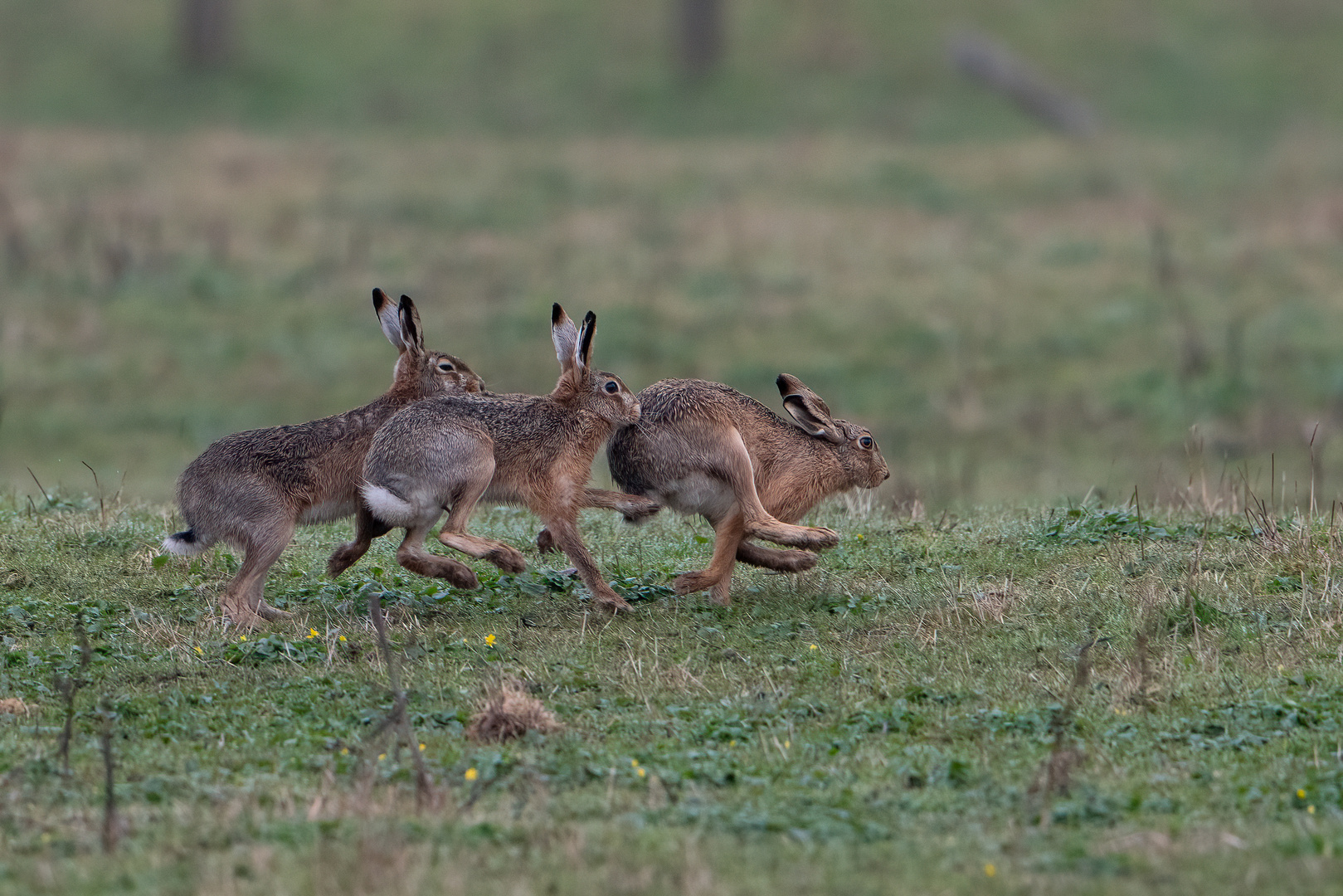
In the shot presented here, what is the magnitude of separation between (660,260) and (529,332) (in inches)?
125

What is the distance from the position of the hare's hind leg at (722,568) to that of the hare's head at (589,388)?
0.73 metres

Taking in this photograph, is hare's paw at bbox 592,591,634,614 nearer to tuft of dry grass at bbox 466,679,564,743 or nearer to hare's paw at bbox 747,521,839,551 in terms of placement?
hare's paw at bbox 747,521,839,551

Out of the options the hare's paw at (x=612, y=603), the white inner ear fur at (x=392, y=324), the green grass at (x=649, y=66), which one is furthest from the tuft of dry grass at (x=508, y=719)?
the green grass at (x=649, y=66)

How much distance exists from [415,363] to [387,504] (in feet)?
3.90

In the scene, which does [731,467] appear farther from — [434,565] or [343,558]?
[343,558]

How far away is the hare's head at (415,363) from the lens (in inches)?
339

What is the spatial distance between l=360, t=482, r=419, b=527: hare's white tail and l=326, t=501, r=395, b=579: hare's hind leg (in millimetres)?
423

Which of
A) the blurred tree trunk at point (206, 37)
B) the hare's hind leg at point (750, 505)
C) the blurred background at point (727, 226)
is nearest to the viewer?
the hare's hind leg at point (750, 505)

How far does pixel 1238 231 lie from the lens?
23719 mm

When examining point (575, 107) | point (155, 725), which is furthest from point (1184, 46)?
point (155, 725)

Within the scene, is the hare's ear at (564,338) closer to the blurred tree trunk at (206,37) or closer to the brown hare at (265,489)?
the brown hare at (265,489)

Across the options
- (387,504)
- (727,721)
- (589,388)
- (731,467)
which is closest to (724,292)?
(589,388)

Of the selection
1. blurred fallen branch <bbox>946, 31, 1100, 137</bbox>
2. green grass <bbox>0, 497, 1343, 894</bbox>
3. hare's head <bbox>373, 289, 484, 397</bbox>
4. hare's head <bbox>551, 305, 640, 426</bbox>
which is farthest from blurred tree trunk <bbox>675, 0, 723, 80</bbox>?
hare's head <bbox>551, 305, 640, 426</bbox>

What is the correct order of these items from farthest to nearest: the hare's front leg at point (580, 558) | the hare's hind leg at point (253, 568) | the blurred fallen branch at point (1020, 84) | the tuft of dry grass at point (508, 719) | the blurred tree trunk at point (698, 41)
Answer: the blurred tree trunk at point (698, 41), the blurred fallen branch at point (1020, 84), the hare's front leg at point (580, 558), the hare's hind leg at point (253, 568), the tuft of dry grass at point (508, 719)
